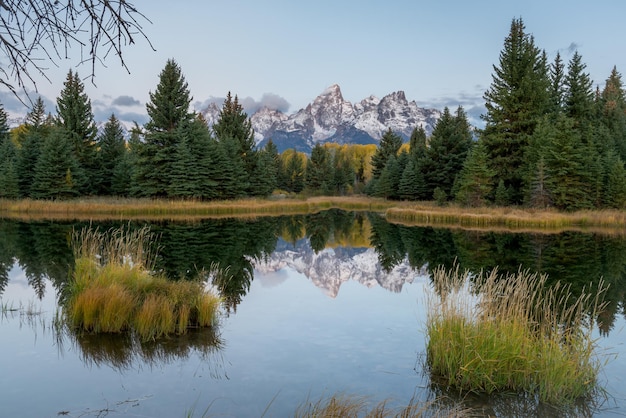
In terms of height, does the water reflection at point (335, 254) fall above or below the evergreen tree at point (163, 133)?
below

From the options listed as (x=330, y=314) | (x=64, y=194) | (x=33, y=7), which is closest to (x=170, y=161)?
(x=64, y=194)

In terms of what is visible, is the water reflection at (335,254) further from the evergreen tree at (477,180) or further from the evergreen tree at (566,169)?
the evergreen tree at (477,180)

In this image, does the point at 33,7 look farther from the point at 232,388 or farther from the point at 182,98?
the point at 182,98

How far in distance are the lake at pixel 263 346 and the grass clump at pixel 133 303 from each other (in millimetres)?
278

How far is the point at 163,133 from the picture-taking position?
42.7 metres

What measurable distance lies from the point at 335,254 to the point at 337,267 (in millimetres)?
4175

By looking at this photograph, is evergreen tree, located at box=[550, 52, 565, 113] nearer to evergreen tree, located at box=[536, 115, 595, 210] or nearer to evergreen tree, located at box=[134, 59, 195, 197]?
evergreen tree, located at box=[536, 115, 595, 210]

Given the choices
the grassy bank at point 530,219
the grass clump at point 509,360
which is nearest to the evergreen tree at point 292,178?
the grassy bank at point 530,219

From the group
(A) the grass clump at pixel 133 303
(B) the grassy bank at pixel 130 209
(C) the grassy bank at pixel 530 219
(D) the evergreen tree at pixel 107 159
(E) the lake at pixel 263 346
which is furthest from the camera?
(D) the evergreen tree at pixel 107 159

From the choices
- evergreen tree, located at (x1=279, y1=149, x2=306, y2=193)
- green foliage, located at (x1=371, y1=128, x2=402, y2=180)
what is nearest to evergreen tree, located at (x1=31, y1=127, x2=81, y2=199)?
green foliage, located at (x1=371, y1=128, x2=402, y2=180)

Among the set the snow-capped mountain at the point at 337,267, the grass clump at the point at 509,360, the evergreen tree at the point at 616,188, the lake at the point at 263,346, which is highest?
the evergreen tree at the point at 616,188

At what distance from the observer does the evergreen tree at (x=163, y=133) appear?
42.3m

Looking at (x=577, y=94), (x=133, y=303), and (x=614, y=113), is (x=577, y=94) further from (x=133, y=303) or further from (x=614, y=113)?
(x=133, y=303)

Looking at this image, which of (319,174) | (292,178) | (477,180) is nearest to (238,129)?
(477,180)
